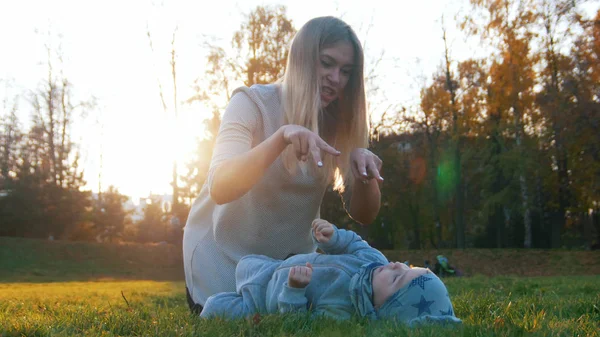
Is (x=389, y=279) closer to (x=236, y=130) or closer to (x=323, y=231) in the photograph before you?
(x=323, y=231)

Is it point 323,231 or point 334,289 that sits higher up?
point 323,231

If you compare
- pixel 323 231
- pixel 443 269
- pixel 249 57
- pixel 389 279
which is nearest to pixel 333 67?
pixel 323 231

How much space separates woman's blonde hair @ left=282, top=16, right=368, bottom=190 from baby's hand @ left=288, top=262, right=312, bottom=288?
579 mm

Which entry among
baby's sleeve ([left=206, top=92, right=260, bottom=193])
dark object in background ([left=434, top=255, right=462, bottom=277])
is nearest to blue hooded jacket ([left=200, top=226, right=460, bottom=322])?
baby's sleeve ([left=206, top=92, right=260, bottom=193])

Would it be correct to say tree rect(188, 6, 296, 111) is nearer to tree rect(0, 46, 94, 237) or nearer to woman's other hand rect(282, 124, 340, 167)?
tree rect(0, 46, 94, 237)

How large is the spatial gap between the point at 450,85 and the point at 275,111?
81.3ft

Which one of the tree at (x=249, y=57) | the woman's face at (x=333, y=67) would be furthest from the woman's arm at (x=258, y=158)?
the tree at (x=249, y=57)

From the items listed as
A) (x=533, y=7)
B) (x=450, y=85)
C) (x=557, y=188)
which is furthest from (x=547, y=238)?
(x=533, y=7)

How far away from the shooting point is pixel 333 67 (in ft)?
10.3

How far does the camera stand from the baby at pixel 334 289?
2734 millimetres

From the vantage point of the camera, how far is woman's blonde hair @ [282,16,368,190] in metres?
3.02

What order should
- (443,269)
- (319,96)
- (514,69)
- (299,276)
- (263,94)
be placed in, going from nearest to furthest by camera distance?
(299,276)
(319,96)
(263,94)
(443,269)
(514,69)

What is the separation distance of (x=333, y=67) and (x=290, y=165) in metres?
0.57

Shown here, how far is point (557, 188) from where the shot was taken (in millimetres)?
25625
